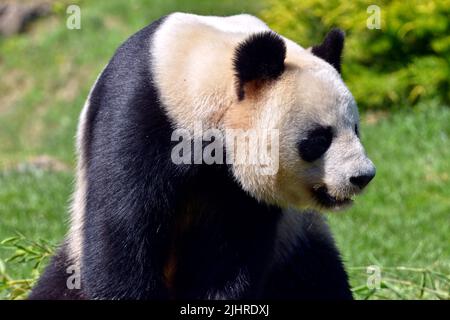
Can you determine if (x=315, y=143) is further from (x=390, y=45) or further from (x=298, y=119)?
(x=390, y=45)

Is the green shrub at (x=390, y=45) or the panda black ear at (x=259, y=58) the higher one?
the green shrub at (x=390, y=45)

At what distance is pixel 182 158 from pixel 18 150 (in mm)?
10335

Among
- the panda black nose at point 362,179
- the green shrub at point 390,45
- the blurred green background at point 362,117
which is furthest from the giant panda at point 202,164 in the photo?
the green shrub at point 390,45

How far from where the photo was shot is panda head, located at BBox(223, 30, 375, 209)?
3.62 metres

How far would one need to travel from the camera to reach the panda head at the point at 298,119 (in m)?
3.62

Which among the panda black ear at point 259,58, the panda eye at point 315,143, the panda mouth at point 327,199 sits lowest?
the panda mouth at point 327,199

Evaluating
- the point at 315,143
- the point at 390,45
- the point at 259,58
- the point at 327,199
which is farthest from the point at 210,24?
the point at 390,45

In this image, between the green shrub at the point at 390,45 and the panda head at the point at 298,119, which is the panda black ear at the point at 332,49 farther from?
the green shrub at the point at 390,45

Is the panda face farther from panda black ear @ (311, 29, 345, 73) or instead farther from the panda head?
panda black ear @ (311, 29, 345, 73)

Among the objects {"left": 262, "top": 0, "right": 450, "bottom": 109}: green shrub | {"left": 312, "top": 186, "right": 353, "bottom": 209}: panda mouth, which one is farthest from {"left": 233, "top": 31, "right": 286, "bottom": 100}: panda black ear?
{"left": 262, "top": 0, "right": 450, "bottom": 109}: green shrub

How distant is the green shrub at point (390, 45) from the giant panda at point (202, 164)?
21.1ft

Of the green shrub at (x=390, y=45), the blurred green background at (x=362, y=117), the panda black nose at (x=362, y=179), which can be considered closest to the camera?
the panda black nose at (x=362, y=179)

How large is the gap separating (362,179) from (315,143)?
0.24 metres

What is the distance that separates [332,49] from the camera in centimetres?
402
